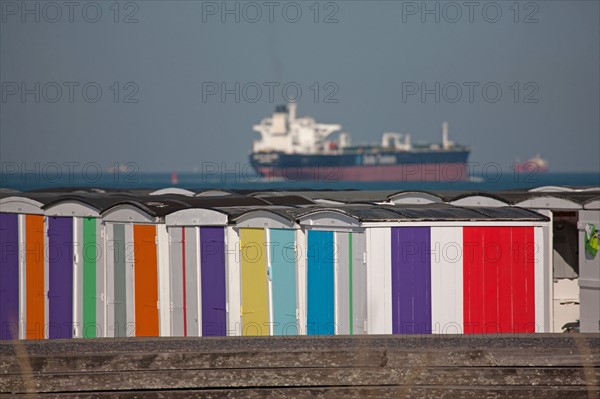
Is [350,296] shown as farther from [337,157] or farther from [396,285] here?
[337,157]

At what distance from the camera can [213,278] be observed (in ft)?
46.8

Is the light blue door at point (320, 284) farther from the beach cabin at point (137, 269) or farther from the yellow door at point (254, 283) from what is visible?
the beach cabin at point (137, 269)

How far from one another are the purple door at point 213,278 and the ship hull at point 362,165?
138760mm

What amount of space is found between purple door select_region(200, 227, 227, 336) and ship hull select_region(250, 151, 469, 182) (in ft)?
455

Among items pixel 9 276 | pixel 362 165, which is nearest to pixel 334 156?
pixel 362 165

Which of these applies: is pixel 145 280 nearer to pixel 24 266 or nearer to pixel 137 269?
pixel 137 269

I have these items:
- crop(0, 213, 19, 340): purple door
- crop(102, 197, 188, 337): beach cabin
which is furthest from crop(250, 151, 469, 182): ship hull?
crop(102, 197, 188, 337): beach cabin

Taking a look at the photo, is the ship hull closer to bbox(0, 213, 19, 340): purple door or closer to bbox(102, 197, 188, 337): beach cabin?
bbox(0, 213, 19, 340): purple door

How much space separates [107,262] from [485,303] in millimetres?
5292

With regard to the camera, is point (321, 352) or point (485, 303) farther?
point (485, 303)

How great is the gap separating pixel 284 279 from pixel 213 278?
1.03m

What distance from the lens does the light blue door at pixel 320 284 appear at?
1339cm

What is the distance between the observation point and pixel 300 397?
8039mm

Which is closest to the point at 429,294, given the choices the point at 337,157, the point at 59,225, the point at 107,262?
the point at 107,262
